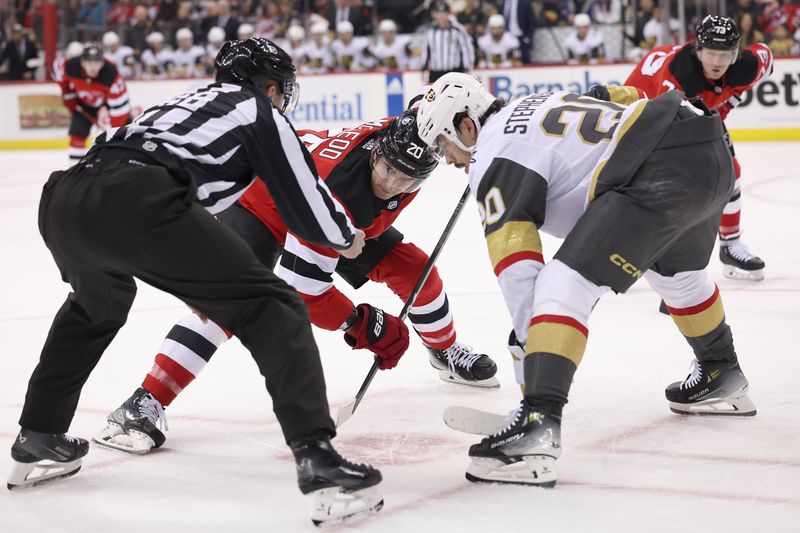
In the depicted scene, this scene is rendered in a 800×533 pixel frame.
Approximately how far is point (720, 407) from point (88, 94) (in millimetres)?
8343

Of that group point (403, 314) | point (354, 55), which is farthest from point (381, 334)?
point (354, 55)

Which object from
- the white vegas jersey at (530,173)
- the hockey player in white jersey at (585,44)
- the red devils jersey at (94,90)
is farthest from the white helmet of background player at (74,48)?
the white vegas jersey at (530,173)

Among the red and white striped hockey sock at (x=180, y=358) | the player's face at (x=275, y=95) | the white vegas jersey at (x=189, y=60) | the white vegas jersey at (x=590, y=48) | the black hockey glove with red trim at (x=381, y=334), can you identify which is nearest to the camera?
the player's face at (x=275, y=95)

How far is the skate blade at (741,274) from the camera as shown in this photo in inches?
214

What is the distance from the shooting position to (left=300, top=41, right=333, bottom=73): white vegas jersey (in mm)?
14109

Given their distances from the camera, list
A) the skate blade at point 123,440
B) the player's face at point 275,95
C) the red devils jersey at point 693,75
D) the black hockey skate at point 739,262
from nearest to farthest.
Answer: the player's face at point 275,95
the skate blade at point 123,440
the red devils jersey at point 693,75
the black hockey skate at point 739,262

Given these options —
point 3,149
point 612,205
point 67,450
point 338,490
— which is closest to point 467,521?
Result: point 338,490

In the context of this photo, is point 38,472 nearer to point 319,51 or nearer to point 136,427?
point 136,427

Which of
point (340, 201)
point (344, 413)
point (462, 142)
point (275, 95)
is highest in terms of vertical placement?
point (275, 95)

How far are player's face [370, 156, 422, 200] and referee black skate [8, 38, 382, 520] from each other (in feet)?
2.13

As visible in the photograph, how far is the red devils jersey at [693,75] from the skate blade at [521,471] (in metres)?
3.03

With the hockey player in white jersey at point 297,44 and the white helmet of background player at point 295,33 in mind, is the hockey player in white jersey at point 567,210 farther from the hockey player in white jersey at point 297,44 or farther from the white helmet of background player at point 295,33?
the white helmet of background player at point 295,33

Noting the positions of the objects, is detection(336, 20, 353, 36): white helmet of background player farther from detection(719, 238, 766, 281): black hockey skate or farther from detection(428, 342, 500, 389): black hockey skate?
detection(428, 342, 500, 389): black hockey skate

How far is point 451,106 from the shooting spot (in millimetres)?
2959
